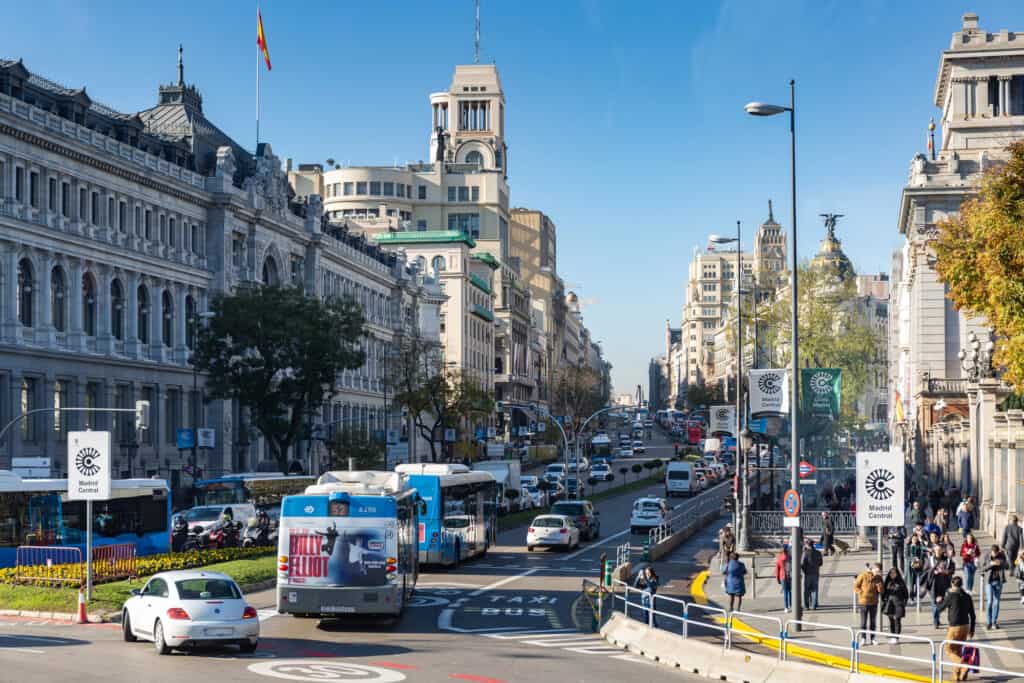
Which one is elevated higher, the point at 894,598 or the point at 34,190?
the point at 34,190

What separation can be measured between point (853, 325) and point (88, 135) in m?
56.7

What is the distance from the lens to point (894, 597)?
2930 cm

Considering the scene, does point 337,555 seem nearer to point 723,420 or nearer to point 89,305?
point 723,420

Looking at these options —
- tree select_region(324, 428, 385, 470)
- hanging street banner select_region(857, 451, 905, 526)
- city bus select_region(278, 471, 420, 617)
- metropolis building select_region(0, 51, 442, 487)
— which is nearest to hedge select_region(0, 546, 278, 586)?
city bus select_region(278, 471, 420, 617)

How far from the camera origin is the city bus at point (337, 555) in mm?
29719

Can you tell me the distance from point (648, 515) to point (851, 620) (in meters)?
31.8

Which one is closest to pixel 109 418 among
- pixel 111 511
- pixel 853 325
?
pixel 111 511

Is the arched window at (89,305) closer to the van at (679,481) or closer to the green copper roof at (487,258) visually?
the van at (679,481)

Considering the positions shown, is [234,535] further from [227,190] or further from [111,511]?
[227,190]

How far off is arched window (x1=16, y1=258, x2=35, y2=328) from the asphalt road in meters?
35.0

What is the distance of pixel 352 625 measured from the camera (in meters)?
31.6

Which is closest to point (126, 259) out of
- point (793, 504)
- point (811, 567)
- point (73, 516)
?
point (73, 516)

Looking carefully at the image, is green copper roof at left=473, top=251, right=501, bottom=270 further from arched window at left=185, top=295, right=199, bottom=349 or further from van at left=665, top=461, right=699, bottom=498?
arched window at left=185, top=295, right=199, bottom=349

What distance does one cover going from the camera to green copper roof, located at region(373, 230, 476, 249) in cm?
15712
